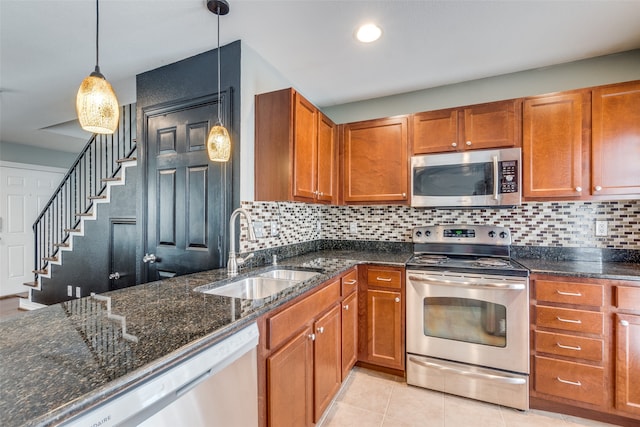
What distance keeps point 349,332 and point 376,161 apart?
1.52m

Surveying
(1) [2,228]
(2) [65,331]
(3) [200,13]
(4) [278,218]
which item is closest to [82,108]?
(2) [65,331]

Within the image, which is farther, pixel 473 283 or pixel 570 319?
pixel 473 283

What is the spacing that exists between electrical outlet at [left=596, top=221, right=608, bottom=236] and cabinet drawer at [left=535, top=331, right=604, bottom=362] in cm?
89

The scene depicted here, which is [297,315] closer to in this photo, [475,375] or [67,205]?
[475,375]

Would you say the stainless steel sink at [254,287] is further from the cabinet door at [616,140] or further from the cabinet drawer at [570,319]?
the cabinet door at [616,140]

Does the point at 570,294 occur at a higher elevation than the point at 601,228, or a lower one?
lower

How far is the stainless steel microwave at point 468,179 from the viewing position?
7.34 feet

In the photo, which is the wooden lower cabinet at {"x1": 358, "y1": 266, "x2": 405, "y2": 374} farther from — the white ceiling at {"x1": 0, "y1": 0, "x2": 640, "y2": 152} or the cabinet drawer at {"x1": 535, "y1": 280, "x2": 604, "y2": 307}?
the white ceiling at {"x1": 0, "y1": 0, "x2": 640, "y2": 152}

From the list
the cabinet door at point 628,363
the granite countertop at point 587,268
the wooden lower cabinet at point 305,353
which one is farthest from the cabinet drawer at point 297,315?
the cabinet door at point 628,363

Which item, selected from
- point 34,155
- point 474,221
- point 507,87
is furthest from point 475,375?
point 34,155

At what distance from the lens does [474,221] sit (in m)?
2.63

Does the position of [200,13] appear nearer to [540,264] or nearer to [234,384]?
[234,384]

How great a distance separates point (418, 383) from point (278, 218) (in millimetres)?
1691

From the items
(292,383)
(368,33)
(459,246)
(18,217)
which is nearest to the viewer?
(292,383)
